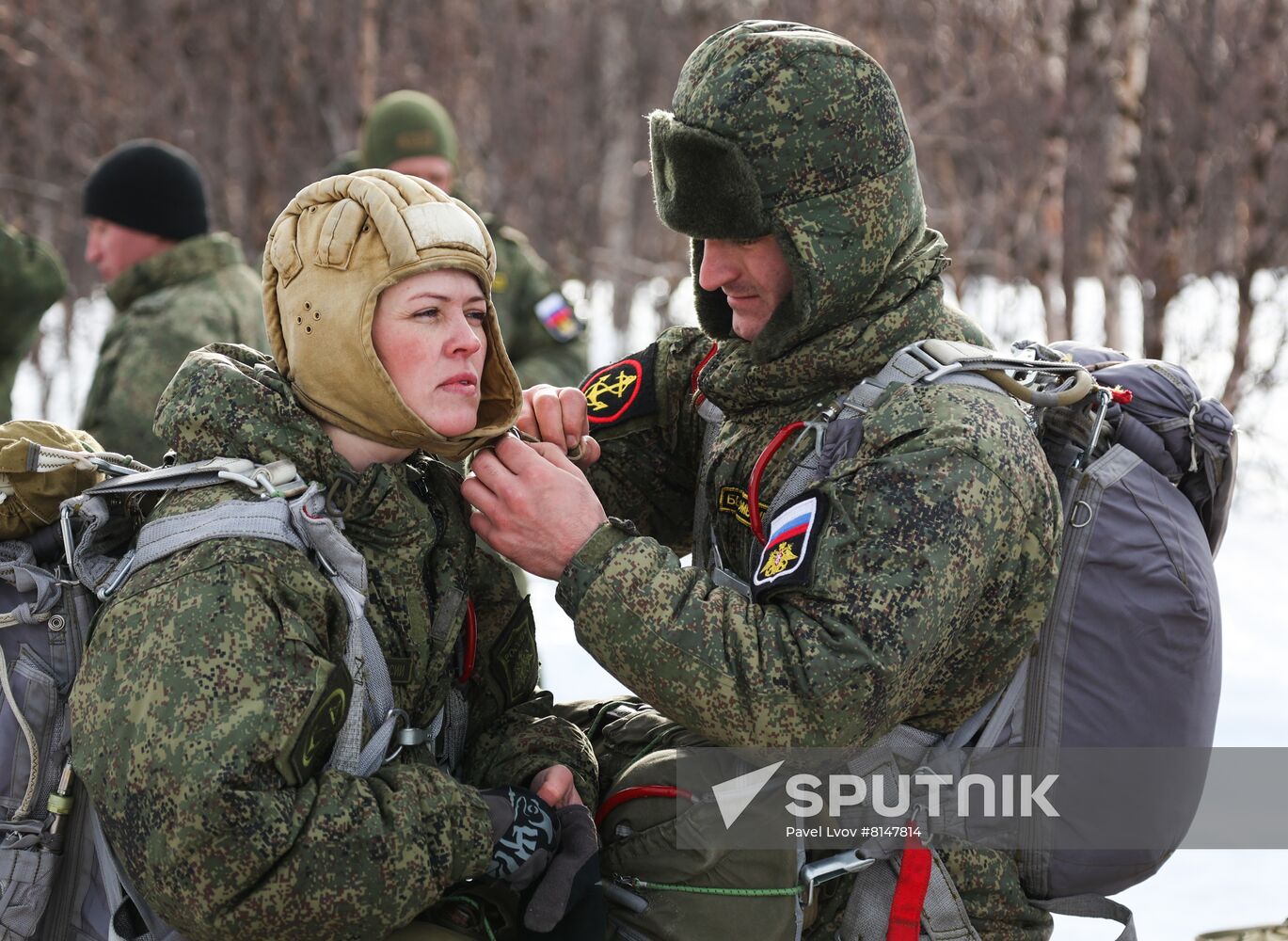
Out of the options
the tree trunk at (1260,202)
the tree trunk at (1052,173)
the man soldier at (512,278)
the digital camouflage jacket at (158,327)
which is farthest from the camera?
the tree trunk at (1052,173)

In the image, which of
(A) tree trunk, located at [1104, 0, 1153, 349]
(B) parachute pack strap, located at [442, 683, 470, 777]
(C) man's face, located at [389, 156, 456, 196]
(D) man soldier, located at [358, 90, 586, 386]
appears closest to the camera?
(B) parachute pack strap, located at [442, 683, 470, 777]

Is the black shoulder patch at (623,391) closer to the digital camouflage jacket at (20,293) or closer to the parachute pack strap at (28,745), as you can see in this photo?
the parachute pack strap at (28,745)

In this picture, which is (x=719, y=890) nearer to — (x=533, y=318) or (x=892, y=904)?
(x=892, y=904)

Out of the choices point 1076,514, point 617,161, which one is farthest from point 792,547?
point 617,161

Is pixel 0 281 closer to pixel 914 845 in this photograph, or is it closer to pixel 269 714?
pixel 269 714

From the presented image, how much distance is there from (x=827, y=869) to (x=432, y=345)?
4.03 feet

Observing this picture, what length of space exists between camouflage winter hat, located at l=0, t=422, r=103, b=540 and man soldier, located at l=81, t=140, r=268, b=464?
2.98 m

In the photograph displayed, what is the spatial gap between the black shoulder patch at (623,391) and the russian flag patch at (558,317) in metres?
2.91

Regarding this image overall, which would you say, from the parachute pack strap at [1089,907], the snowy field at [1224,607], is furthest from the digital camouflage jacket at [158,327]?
the parachute pack strap at [1089,907]

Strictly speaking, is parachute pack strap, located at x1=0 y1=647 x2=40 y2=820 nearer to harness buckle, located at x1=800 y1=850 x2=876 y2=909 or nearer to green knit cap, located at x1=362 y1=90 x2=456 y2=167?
harness buckle, located at x1=800 y1=850 x2=876 y2=909

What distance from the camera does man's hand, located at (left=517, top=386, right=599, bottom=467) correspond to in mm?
2896

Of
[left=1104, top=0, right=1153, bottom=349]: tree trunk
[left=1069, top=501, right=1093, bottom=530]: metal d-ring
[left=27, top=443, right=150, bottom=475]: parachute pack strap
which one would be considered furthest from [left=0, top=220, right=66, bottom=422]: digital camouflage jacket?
[left=1104, top=0, right=1153, bottom=349]: tree trunk

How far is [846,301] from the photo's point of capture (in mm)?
2734

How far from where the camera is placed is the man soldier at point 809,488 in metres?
2.36
